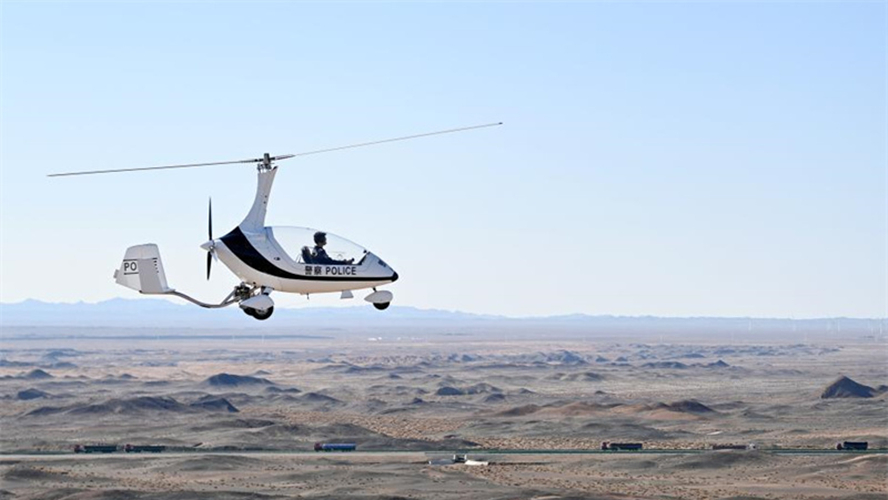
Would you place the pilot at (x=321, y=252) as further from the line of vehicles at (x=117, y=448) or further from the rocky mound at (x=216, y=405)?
the rocky mound at (x=216, y=405)

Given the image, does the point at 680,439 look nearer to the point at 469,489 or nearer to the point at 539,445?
the point at 539,445

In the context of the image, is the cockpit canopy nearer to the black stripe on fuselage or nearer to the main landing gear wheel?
the black stripe on fuselage

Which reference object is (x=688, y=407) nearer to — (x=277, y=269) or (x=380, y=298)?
(x=380, y=298)

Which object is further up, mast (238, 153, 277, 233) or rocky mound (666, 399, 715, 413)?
mast (238, 153, 277, 233)

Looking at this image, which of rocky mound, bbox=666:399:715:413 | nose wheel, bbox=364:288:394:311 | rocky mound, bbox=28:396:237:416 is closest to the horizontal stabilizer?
nose wheel, bbox=364:288:394:311

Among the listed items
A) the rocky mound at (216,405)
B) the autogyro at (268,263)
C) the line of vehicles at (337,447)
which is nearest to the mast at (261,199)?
the autogyro at (268,263)

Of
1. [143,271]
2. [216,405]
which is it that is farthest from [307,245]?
[216,405]

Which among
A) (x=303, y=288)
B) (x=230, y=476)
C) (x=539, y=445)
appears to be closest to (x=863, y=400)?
(x=539, y=445)
